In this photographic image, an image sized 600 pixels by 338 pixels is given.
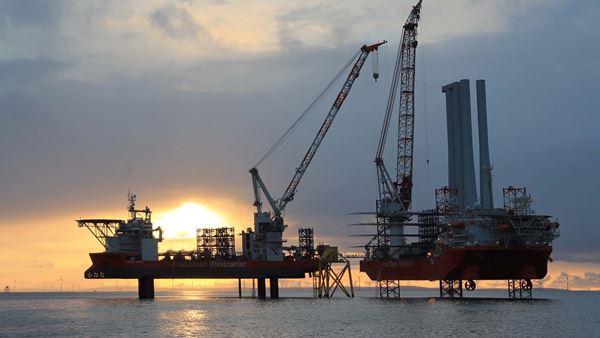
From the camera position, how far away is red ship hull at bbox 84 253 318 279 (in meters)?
141

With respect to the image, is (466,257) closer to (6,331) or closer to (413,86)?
(413,86)

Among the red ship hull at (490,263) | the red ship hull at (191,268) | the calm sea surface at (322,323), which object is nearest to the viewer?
the calm sea surface at (322,323)

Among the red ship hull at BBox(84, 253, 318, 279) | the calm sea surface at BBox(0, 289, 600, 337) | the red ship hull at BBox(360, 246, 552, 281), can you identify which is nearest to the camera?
the calm sea surface at BBox(0, 289, 600, 337)

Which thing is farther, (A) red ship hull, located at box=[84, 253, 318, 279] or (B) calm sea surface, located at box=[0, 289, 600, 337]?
(A) red ship hull, located at box=[84, 253, 318, 279]

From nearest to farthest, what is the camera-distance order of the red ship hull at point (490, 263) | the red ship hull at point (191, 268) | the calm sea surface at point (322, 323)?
the calm sea surface at point (322, 323) → the red ship hull at point (490, 263) → the red ship hull at point (191, 268)

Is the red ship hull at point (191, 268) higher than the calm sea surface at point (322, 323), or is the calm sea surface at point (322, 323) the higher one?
the red ship hull at point (191, 268)

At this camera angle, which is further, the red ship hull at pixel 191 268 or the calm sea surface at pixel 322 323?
the red ship hull at pixel 191 268

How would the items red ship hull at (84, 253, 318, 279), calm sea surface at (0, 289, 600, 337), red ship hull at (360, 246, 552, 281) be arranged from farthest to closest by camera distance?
red ship hull at (84, 253, 318, 279) → red ship hull at (360, 246, 552, 281) → calm sea surface at (0, 289, 600, 337)

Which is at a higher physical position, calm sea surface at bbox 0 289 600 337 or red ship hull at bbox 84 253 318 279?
red ship hull at bbox 84 253 318 279

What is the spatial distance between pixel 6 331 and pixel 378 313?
151ft

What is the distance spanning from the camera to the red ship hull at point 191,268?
140875 mm

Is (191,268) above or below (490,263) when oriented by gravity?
above

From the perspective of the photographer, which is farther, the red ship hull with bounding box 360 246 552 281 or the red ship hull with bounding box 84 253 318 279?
the red ship hull with bounding box 84 253 318 279

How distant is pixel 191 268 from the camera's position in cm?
14450
